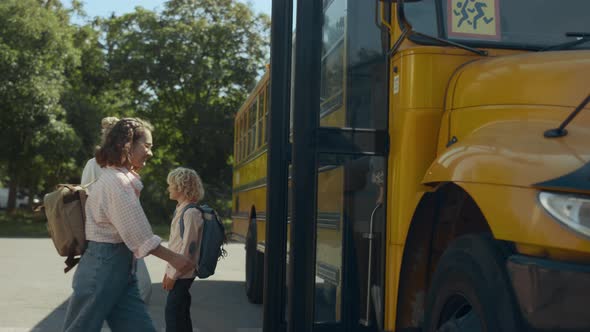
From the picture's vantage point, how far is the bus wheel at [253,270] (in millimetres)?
9078

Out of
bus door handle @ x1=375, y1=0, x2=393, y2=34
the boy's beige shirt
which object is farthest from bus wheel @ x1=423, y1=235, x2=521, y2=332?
the boy's beige shirt

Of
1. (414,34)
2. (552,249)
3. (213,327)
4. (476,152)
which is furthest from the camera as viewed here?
(213,327)

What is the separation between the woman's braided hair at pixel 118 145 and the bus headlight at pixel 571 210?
2.25 metres

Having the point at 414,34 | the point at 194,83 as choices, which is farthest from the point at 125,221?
the point at 194,83

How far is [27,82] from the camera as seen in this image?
27.9 metres

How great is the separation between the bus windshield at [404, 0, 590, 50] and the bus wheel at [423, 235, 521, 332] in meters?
1.13

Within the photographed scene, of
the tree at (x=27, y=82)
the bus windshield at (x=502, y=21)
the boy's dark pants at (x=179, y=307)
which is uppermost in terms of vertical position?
the tree at (x=27, y=82)

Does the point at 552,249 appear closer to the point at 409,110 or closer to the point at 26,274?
the point at 409,110

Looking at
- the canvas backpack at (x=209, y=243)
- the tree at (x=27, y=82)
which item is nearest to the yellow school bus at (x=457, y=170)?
the canvas backpack at (x=209, y=243)

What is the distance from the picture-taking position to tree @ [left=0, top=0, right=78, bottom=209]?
27688 millimetres

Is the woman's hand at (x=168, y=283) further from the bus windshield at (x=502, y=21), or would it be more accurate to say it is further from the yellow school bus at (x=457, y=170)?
the bus windshield at (x=502, y=21)

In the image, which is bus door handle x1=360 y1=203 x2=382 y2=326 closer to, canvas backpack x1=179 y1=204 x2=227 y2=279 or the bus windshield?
the bus windshield

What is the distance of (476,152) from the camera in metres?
3.04

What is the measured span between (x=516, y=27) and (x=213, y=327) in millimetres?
4542
